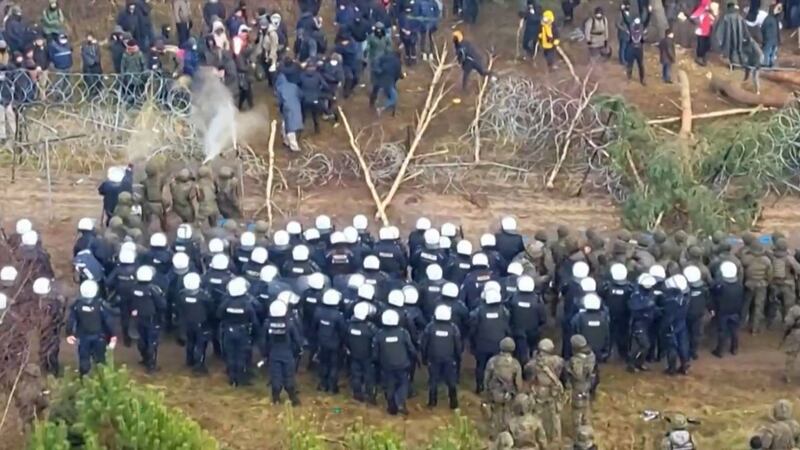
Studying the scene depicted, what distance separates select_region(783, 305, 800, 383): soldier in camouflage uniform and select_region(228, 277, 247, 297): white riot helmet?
21.1ft

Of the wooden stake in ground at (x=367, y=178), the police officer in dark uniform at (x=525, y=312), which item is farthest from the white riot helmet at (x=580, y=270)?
the wooden stake in ground at (x=367, y=178)

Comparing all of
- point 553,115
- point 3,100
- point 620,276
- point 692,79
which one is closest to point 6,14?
point 3,100

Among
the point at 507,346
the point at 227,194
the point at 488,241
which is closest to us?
the point at 507,346

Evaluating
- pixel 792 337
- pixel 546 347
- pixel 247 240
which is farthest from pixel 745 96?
pixel 546 347

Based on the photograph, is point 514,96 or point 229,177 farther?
point 514,96

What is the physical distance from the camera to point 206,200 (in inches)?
891

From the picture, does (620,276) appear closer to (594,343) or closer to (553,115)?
(594,343)

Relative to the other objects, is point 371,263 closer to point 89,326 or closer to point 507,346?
point 507,346

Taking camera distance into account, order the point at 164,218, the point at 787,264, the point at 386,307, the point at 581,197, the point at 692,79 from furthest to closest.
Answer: the point at 692,79 < the point at 581,197 < the point at 164,218 < the point at 787,264 < the point at 386,307

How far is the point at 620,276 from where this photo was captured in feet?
64.2

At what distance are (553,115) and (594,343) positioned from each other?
729cm

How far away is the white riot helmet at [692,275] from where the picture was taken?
64.3 feet

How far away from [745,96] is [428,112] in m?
5.31

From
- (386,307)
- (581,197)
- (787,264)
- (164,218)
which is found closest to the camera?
(386,307)
